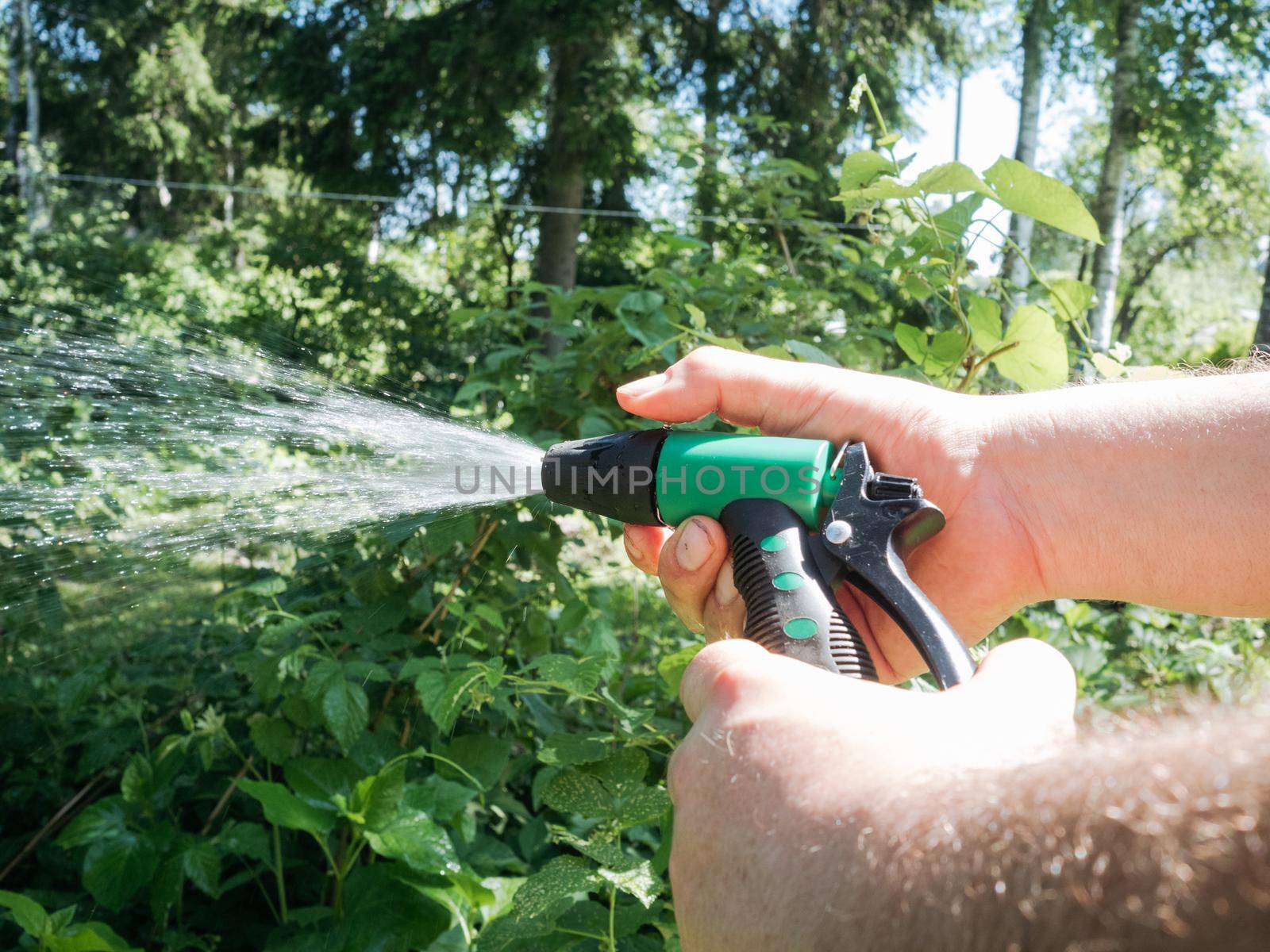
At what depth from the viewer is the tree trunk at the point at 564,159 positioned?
7.59 metres

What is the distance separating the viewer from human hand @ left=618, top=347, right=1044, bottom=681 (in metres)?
1.39

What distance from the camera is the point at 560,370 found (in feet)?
7.54

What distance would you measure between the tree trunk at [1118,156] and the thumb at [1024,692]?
29.6ft

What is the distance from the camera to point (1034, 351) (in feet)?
5.27

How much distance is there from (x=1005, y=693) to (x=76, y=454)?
3168 millimetres

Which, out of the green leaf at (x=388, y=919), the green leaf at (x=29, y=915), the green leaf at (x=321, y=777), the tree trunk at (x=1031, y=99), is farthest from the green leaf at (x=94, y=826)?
the tree trunk at (x=1031, y=99)

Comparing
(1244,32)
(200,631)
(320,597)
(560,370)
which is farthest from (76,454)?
(1244,32)

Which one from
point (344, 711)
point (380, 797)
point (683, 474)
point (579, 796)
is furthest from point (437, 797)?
point (683, 474)

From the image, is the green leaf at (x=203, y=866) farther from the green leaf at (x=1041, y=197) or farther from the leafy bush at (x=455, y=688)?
the green leaf at (x=1041, y=197)

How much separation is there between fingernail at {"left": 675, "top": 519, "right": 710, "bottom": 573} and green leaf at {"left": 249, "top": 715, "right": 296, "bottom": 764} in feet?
3.23

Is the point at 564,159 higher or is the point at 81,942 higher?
the point at 564,159

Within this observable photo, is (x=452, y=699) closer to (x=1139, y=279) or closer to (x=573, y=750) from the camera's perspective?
(x=573, y=750)

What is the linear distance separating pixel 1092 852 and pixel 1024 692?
0.28 m

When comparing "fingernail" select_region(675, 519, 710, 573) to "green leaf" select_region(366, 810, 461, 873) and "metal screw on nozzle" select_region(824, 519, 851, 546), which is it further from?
"green leaf" select_region(366, 810, 461, 873)
